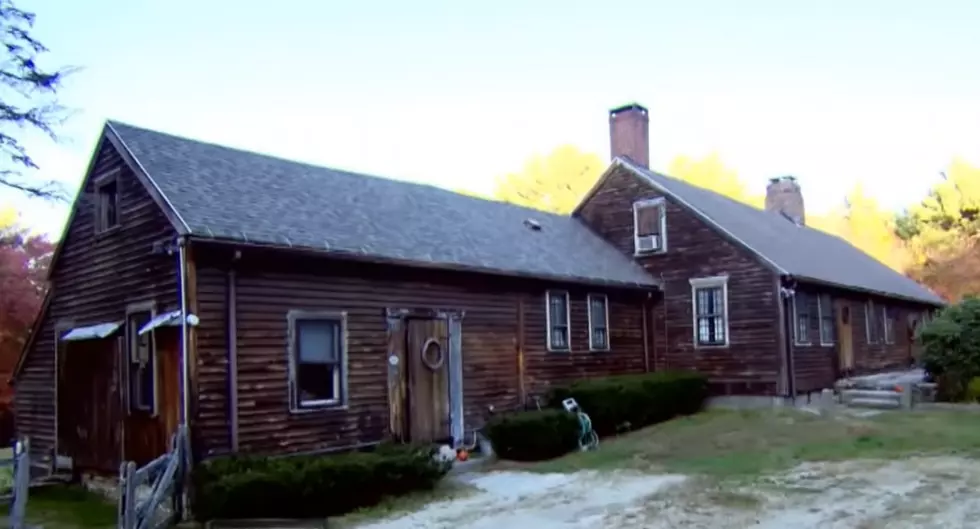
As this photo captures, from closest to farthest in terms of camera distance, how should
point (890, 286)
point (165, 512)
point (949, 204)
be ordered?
point (165, 512), point (890, 286), point (949, 204)

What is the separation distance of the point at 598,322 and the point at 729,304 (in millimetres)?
3532

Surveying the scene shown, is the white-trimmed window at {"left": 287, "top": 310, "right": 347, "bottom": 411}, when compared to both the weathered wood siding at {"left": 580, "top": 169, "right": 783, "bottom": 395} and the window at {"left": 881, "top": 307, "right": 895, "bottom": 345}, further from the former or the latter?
the window at {"left": 881, "top": 307, "right": 895, "bottom": 345}

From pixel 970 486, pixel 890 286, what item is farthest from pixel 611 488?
pixel 890 286

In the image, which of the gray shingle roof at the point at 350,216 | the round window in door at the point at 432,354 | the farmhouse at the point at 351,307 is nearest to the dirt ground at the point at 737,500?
the round window in door at the point at 432,354

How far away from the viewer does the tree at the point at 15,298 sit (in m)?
25.0

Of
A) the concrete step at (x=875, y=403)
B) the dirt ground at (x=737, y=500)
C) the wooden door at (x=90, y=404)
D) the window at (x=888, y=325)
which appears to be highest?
the window at (x=888, y=325)

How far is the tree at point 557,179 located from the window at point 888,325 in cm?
2131

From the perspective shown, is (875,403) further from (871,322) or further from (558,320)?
(558,320)

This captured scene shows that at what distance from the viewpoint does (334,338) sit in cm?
1398

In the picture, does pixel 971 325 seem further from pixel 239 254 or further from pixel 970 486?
pixel 239 254

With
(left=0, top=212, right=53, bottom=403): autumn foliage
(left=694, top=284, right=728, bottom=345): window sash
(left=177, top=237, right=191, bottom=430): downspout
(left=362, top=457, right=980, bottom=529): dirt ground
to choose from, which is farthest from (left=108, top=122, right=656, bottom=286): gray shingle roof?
(left=0, top=212, right=53, bottom=403): autumn foliage

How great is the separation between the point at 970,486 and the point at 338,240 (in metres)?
9.51

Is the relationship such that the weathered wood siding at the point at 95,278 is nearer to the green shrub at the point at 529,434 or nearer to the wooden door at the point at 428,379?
the wooden door at the point at 428,379

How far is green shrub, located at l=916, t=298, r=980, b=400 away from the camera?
19.8 meters
